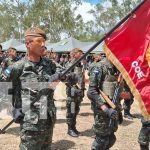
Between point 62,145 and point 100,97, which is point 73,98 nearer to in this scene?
point 62,145

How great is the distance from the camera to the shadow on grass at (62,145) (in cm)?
781

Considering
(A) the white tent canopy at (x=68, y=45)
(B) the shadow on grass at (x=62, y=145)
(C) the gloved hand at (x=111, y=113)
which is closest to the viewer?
(C) the gloved hand at (x=111, y=113)

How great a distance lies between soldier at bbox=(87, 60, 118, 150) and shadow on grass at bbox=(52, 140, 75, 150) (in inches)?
75.4

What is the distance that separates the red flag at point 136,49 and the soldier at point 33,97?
819mm

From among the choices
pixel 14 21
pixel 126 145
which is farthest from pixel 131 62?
pixel 14 21

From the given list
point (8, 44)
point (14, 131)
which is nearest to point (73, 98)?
point (14, 131)

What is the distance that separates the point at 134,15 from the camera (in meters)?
4.63

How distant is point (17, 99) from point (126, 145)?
3948 mm

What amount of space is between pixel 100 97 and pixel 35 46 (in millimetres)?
1585

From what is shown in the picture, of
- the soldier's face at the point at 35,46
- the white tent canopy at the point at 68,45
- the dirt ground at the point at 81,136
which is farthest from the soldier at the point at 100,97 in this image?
the white tent canopy at the point at 68,45

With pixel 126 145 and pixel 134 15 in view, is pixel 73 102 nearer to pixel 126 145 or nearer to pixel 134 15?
pixel 126 145

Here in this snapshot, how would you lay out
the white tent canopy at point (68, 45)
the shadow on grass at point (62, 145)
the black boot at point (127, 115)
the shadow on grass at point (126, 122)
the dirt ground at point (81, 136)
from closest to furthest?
the shadow on grass at point (62, 145), the dirt ground at point (81, 136), the shadow on grass at point (126, 122), the black boot at point (127, 115), the white tent canopy at point (68, 45)

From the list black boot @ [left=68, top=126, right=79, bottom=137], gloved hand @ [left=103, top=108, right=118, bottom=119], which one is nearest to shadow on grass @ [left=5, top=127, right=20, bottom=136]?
black boot @ [left=68, top=126, right=79, bottom=137]

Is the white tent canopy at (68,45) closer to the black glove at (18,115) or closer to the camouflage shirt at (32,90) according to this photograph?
the camouflage shirt at (32,90)
